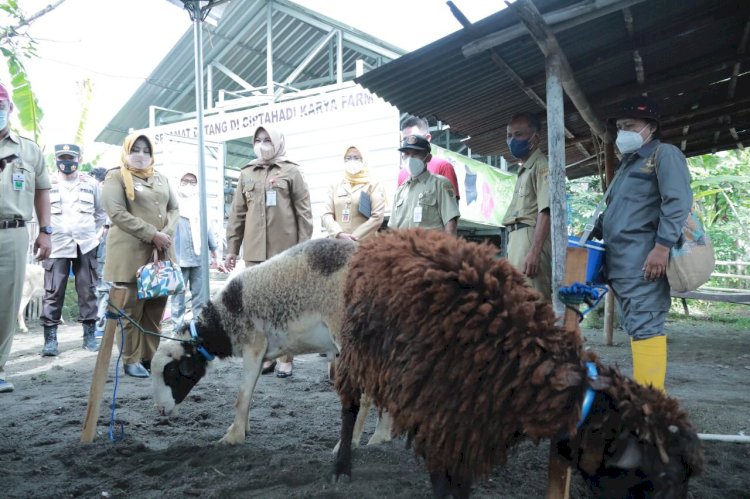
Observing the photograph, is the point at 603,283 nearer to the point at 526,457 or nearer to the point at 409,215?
the point at 526,457

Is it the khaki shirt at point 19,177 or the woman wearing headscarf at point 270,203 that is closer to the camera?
the khaki shirt at point 19,177

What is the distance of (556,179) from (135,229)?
3.76 m

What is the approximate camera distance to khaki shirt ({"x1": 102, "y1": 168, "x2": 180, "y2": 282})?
487 centimetres

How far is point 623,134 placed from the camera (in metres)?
3.24

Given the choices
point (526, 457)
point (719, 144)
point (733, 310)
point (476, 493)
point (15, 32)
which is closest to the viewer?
point (476, 493)

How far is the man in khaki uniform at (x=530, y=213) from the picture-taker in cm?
390

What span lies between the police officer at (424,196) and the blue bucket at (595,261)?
1.26 meters

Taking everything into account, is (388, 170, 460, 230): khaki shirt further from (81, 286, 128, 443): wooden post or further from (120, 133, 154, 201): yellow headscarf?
(120, 133, 154, 201): yellow headscarf

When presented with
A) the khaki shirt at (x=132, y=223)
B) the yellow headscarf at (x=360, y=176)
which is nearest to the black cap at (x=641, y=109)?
the yellow headscarf at (x=360, y=176)

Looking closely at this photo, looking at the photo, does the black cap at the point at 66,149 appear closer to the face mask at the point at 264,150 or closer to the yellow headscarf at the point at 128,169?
the yellow headscarf at the point at 128,169

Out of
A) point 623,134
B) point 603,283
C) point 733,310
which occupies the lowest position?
point 733,310

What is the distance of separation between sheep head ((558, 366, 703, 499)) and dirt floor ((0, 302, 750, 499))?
799 mm

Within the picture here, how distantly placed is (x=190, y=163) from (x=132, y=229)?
23.7 feet

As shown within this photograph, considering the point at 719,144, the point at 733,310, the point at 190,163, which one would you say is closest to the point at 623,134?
the point at 719,144
